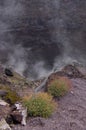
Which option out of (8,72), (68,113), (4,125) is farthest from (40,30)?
(4,125)

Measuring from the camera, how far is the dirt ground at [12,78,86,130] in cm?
1450

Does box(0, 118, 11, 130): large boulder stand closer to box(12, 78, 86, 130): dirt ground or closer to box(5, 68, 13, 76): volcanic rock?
box(12, 78, 86, 130): dirt ground

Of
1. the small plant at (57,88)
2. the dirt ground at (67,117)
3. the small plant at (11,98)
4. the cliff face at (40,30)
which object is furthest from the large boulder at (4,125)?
the cliff face at (40,30)

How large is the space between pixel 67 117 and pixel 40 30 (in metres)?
21.0

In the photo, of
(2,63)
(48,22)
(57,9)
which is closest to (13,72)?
(2,63)

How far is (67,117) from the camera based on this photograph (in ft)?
50.7

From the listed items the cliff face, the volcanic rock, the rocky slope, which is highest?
the rocky slope

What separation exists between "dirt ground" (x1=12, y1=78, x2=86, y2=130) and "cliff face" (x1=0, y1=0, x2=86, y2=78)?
10.8 m

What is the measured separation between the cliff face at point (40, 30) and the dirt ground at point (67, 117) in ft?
35.4

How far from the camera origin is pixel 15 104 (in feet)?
49.7

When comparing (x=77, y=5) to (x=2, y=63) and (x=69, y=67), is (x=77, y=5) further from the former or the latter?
(x=69, y=67)

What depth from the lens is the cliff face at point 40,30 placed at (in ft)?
103

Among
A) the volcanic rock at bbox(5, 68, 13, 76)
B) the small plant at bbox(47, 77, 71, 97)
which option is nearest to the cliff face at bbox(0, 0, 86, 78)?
the volcanic rock at bbox(5, 68, 13, 76)

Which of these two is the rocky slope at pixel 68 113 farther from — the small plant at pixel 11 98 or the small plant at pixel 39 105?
the small plant at pixel 11 98
